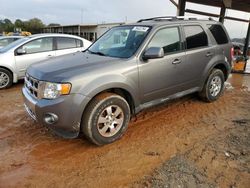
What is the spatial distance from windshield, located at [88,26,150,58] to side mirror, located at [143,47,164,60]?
0.23 m

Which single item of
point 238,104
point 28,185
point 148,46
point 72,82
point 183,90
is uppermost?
point 148,46

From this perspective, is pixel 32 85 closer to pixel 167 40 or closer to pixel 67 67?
pixel 67 67

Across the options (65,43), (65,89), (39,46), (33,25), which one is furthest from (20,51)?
(33,25)

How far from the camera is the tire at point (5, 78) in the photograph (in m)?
7.54

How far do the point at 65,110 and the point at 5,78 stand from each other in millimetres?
4974

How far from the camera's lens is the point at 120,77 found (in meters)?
3.97

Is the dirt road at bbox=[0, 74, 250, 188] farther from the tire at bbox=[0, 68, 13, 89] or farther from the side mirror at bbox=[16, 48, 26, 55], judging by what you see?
the side mirror at bbox=[16, 48, 26, 55]

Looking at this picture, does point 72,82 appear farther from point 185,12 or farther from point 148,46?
point 185,12

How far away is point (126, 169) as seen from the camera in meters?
3.36

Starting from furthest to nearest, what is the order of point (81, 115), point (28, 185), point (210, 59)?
point (210, 59)
point (81, 115)
point (28, 185)

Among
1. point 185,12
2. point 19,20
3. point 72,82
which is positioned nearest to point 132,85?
point 72,82

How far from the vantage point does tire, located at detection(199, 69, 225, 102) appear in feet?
18.8

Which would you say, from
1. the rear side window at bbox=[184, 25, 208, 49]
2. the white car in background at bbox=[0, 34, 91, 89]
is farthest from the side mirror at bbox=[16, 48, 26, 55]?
the rear side window at bbox=[184, 25, 208, 49]

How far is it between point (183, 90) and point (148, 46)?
1339 millimetres
